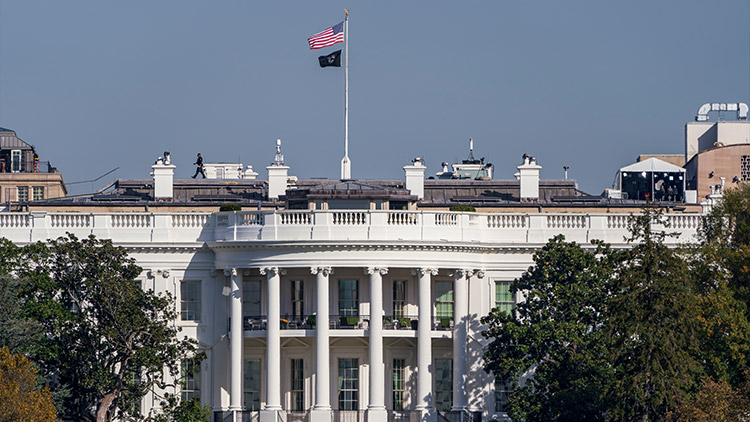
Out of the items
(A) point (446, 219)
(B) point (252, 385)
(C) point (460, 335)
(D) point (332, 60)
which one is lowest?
(B) point (252, 385)

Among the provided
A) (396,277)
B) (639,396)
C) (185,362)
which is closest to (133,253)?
(185,362)

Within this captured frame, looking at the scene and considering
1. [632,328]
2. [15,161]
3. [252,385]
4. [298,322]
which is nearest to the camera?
[632,328]

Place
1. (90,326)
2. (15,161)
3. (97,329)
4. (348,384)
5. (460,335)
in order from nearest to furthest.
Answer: (90,326), (97,329), (460,335), (348,384), (15,161)

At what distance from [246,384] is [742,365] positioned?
24.7m

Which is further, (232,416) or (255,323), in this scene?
(255,323)

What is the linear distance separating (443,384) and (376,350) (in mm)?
4969

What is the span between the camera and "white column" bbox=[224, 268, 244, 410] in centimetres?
9931

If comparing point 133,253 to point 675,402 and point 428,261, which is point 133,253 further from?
point 675,402

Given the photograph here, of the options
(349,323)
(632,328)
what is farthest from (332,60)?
(632,328)

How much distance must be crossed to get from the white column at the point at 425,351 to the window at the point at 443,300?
2.79m

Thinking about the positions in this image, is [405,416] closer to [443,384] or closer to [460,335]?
[443,384]

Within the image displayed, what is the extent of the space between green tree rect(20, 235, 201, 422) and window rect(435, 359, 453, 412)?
13.0 metres

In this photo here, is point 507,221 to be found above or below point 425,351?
above

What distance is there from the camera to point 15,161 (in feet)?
468
